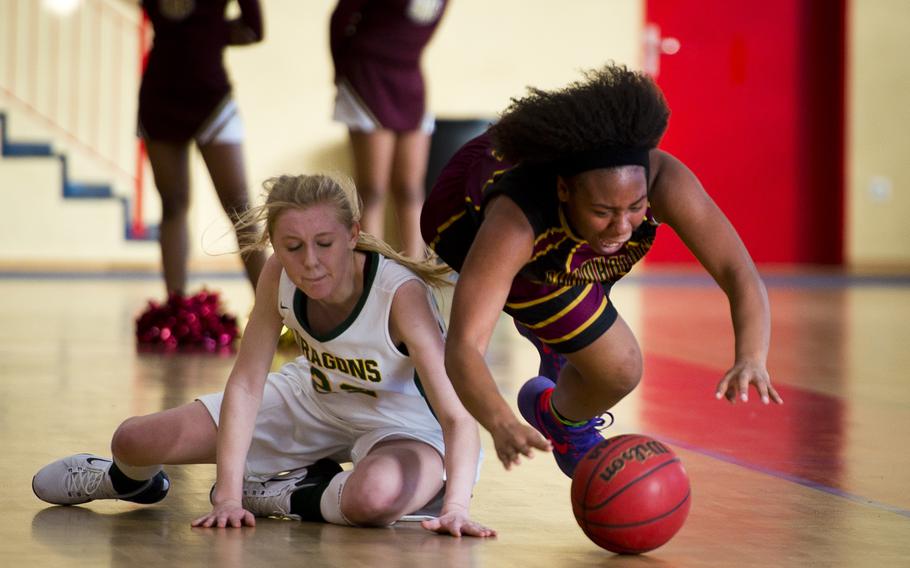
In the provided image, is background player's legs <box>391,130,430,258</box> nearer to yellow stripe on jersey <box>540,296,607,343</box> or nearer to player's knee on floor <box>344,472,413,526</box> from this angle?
yellow stripe on jersey <box>540,296,607,343</box>

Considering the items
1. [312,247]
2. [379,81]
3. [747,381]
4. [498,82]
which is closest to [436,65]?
[498,82]

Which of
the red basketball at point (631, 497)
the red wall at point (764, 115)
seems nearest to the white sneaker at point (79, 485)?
the red basketball at point (631, 497)

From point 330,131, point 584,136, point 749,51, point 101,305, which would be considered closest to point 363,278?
point 584,136

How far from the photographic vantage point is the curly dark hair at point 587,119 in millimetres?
2336

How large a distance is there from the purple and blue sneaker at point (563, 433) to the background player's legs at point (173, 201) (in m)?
2.69

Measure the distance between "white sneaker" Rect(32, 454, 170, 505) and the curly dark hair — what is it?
98cm

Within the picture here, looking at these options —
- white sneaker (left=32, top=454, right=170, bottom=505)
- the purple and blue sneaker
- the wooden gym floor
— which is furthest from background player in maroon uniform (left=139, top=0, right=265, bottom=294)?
white sneaker (left=32, top=454, right=170, bottom=505)

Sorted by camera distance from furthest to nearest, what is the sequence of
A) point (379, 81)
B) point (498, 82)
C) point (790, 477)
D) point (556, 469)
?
point (498, 82), point (379, 81), point (556, 469), point (790, 477)

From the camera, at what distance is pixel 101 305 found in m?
7.51

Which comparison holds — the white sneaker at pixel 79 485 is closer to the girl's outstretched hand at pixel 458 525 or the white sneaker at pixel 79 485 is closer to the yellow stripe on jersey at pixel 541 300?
→ the girl's outstretched hand at pixel 458 525

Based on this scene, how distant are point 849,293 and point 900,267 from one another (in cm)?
285

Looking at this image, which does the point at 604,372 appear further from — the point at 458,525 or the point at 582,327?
the point at 458,525

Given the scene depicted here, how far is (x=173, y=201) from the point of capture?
558 centimetres

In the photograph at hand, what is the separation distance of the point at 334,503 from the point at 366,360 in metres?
0.29
